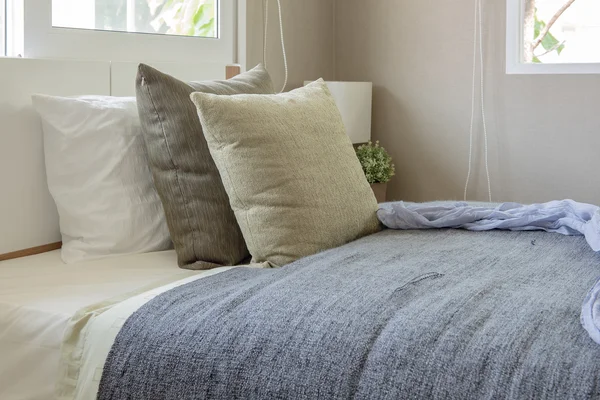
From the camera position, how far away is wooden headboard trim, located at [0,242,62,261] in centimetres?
197

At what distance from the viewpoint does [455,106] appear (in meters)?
3.81

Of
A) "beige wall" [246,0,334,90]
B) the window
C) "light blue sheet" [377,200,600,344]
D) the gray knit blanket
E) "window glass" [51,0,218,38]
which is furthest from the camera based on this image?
"beige wall" [246,0,334,90]

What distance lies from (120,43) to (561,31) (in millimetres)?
2029

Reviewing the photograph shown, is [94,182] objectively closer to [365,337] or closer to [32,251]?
[32,251]

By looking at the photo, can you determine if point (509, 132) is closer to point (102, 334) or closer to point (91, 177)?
point (91, 177)

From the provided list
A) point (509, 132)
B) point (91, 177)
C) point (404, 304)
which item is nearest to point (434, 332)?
point (404, 304)

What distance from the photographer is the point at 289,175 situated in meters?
1.86

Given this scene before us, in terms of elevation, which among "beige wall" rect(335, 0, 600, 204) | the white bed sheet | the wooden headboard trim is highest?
"beige wall" rect(335, 0, 600, 204)

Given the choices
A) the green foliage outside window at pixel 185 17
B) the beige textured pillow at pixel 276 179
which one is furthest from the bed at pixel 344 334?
the green foliage outside window at pixel 185 17

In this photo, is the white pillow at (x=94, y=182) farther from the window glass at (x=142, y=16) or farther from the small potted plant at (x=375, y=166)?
the small potted plant at (x=375, y=166)

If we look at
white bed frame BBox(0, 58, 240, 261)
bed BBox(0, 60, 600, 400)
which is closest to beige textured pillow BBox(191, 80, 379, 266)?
bed BBox(0, 60, 600, 400)

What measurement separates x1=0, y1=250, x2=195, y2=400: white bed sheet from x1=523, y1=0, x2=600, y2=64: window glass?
94.2 inches

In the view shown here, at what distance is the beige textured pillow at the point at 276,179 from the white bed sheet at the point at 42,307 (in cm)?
21

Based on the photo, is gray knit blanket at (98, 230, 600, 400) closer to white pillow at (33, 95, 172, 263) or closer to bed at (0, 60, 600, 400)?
bed at (0, 60, 600, 400)
